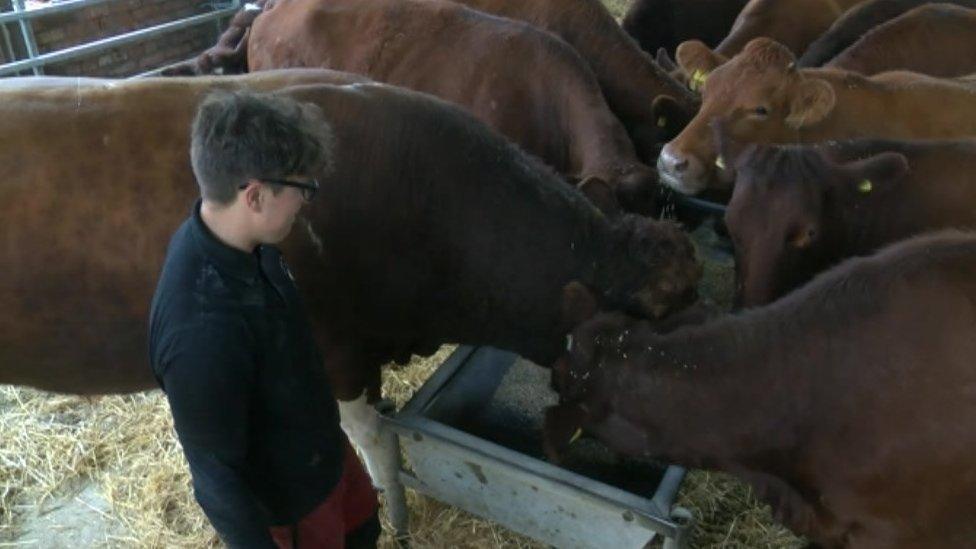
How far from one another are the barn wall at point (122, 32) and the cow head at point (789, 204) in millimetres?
6644

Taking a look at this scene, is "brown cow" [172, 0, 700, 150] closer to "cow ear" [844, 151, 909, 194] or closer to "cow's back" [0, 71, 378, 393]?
"cow ear" [844, 151, 909, 194]

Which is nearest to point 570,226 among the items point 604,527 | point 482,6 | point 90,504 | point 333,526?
point 604,527

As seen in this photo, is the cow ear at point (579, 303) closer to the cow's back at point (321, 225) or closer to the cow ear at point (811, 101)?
the cow's back at point (321, 225)

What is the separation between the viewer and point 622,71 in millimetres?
4910

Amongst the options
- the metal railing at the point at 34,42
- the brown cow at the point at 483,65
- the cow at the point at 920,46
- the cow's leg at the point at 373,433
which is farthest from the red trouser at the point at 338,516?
the metal railing at the point at 34,42

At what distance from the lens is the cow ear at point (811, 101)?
3781mm

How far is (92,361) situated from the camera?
294cm

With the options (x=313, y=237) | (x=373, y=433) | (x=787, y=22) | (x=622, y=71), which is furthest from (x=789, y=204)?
(x=787, y=22)

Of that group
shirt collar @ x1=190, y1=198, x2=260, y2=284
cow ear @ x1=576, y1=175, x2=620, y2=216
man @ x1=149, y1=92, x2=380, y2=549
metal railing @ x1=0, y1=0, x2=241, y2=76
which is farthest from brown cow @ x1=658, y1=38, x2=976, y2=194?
metal railing @ x1=0, y1=0, x2=241, y2=76

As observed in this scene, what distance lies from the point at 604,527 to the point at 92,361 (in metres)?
1.95

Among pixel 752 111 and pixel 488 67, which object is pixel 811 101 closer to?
pixel 752 111

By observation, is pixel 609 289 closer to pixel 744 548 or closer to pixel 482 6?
pixel 744 548

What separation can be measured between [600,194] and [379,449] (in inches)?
55.4

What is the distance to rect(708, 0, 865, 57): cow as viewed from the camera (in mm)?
5980
